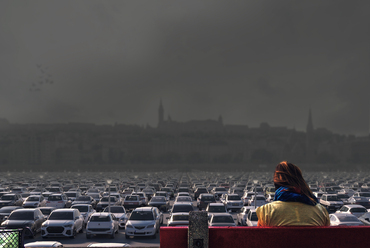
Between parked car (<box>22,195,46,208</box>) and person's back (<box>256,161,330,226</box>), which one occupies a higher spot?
person's back (<box>256,161,330,226</box>)

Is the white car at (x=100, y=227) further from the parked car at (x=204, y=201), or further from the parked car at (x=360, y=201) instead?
the parked car at (x=360, y=201)

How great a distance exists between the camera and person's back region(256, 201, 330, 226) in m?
4.49

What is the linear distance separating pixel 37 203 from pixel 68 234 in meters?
13.7

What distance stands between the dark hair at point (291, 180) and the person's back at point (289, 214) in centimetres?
14

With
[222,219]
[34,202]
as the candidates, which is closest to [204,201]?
[222,219]

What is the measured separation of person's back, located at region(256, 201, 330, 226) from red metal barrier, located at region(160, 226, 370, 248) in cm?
7

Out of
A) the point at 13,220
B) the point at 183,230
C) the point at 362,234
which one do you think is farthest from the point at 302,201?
the point at 13,220

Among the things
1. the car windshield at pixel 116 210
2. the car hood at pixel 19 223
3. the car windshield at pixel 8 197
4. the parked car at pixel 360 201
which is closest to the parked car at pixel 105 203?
the car windshield at pixel 116 210

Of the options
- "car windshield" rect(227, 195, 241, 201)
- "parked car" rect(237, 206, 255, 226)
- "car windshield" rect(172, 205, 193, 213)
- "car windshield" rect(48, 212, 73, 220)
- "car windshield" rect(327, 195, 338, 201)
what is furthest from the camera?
"car windshield" rect(227, 195, 241, 201)

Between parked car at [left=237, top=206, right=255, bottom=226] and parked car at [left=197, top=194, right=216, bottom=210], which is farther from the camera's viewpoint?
parked car at [left=197, top=194, right=216, bottom=210]

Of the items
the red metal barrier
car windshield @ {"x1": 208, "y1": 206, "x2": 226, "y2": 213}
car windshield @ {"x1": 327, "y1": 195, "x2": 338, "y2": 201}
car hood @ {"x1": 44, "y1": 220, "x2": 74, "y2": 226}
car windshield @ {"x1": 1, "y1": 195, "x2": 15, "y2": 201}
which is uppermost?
the red metal barrier

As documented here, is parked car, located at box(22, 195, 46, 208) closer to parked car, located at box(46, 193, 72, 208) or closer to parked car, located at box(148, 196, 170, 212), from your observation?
parked car, located at box(46, 193, 72, 208)

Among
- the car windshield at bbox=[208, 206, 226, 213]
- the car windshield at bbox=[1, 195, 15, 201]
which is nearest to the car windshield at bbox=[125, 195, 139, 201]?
the car windshield at bbox=[1, 195, 15, 201]

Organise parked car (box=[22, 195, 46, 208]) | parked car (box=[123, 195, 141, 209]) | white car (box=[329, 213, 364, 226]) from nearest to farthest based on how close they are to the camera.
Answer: white car (box=[329, 213, 364, 226]) → parked car (box=[22, 195, 46, 208]) → parked car (box=[123, 195, 141, 209])
